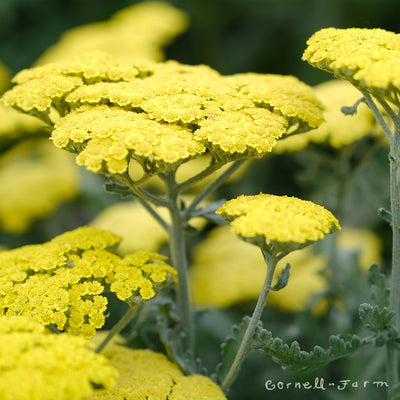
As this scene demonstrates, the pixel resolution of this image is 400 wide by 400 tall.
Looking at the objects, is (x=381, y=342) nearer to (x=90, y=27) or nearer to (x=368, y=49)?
(x=368, y=49)

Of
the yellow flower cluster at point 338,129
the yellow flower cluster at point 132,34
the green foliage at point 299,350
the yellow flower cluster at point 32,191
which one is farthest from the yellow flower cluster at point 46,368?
the yellow flower cluster at point 132,34

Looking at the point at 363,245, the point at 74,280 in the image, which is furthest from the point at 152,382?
the point at 363,245

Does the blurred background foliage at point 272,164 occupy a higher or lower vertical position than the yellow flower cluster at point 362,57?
lower

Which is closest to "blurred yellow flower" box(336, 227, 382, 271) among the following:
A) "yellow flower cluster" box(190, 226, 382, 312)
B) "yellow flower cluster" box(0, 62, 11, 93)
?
"yellow flower cluster" box(190, 226, 382, 312)

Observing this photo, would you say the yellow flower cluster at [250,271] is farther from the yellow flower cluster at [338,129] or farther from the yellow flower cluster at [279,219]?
the yellow flower cluster at [279,219]

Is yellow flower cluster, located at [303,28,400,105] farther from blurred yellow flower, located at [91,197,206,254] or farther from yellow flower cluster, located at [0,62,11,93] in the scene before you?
yellow flower cluster, located at [0,62,11,93]

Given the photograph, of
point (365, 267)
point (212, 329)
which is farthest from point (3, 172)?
point (365, 267)
